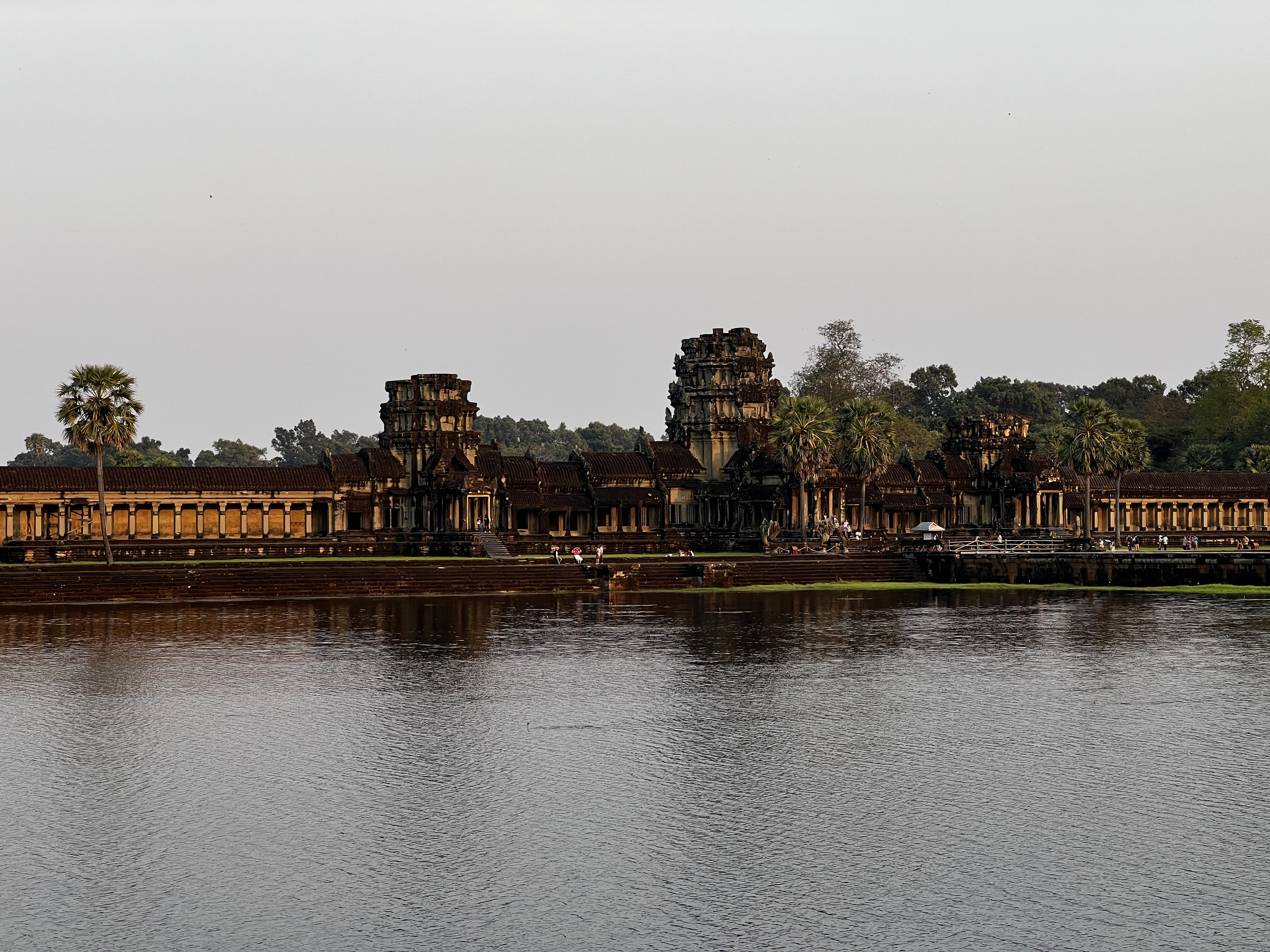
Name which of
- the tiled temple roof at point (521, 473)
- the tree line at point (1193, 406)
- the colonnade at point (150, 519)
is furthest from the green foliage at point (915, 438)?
the colonnade at point (150, 519)

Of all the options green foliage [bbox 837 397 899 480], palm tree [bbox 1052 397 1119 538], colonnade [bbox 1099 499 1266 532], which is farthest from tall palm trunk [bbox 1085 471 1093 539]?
green foliage [bbox 837 397 899 480]

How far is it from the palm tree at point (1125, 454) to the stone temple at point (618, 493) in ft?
8.76

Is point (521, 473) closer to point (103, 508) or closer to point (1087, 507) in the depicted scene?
point (103, 508)

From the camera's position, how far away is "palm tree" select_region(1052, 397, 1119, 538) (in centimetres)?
9931

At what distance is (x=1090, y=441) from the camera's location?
326ft

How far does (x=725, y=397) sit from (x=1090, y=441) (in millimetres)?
28066

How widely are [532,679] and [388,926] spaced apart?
70.1 ft

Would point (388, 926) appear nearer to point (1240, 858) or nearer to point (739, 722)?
point (1240, 858)

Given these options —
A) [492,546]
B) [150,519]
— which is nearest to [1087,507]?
[492,546]

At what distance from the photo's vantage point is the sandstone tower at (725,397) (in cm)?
11238

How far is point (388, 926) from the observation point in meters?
17.9

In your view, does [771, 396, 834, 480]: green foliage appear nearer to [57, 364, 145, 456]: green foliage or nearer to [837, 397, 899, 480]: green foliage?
[837, 397, 899, 480]: green foliage

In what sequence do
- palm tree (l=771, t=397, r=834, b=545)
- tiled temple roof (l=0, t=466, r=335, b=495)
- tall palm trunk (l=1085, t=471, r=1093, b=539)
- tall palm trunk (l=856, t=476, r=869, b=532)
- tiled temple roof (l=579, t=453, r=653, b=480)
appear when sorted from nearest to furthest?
tiled temple roof (l=0, t=466, r=335, b=495)
palm tree (l=771, t=397, r=834, b=545)
tall palm trunk (l=1085, t=471, r=1093, b=539)
tall palm trunk (l=856, t=476, r=869, b=532)
tiled temple roof (l=579, t=453, r=653, b=480)

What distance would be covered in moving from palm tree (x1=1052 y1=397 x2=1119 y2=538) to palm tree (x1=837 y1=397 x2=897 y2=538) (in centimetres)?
1269
